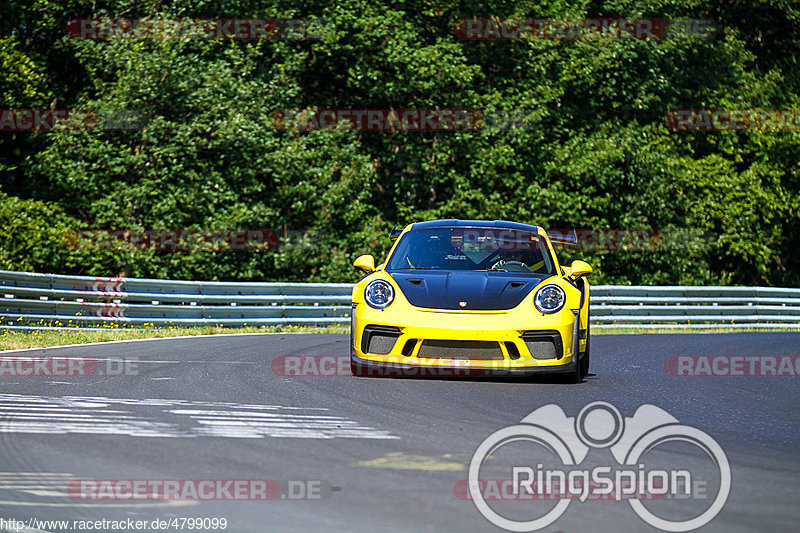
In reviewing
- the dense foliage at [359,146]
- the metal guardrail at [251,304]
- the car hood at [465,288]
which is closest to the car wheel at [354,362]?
the car hood at [465,288]

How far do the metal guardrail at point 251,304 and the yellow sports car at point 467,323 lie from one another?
294 inches

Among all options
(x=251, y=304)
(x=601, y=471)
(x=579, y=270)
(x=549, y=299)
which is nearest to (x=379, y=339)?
(x=549, y=299)

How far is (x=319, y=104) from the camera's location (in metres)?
29.5

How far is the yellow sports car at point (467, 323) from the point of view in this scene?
29.1ft

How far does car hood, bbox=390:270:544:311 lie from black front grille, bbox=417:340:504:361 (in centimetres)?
31

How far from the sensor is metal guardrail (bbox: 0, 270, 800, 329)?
1573 cm

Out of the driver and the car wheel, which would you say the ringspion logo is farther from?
the driver

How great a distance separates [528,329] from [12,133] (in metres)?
20.1

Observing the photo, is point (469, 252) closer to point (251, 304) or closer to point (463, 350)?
point (463, 350)

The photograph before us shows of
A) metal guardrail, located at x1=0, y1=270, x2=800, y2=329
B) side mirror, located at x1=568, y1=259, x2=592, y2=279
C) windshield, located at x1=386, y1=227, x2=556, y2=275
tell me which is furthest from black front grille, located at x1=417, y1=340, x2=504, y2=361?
metal guardrail, located at x1=0, y1=270, x2=800, y2=329

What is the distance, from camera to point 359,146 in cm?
2628

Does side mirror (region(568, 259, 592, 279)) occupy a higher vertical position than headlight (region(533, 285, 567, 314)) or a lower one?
higher

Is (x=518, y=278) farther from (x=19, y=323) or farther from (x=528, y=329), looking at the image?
(x=19, y=323)

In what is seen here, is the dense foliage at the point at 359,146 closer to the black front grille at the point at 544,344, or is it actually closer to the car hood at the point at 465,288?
the car hood at the point at 465,288
